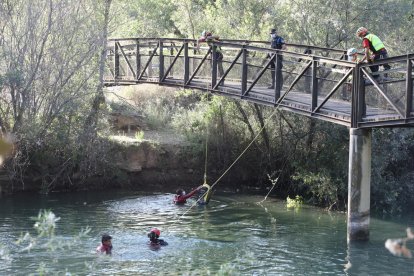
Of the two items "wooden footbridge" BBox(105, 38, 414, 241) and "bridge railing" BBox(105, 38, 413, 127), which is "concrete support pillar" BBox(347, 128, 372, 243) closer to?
"wooden footbridge" BBox(105, 38, 414, 241)

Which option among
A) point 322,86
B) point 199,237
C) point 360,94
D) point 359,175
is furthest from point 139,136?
point 360,94

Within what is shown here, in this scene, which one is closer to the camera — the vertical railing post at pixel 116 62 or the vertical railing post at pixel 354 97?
the vertical railing post at pixel 354 97

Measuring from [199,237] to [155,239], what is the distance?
2.03 metres

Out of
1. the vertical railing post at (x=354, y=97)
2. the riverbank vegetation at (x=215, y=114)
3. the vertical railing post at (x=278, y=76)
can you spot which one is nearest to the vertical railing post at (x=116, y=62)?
the riverbank vegetation at (x=215, y=114)

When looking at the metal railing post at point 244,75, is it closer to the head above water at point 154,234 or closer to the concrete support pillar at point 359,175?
the concrete support pillar at point 359,175

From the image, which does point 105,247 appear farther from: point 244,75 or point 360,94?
point 244,75

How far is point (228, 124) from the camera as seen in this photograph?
27.9m

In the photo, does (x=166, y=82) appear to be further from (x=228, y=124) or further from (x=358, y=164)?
(x=358, y=164)

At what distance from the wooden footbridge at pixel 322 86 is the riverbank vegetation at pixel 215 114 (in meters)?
1.55

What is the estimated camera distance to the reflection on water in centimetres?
1541

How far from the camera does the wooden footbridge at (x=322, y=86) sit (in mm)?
16516

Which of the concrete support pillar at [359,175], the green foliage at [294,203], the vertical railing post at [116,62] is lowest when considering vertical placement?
the green foliage at [294,203]

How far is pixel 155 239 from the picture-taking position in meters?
→ 16.9

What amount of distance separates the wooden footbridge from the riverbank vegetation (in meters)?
1.55
